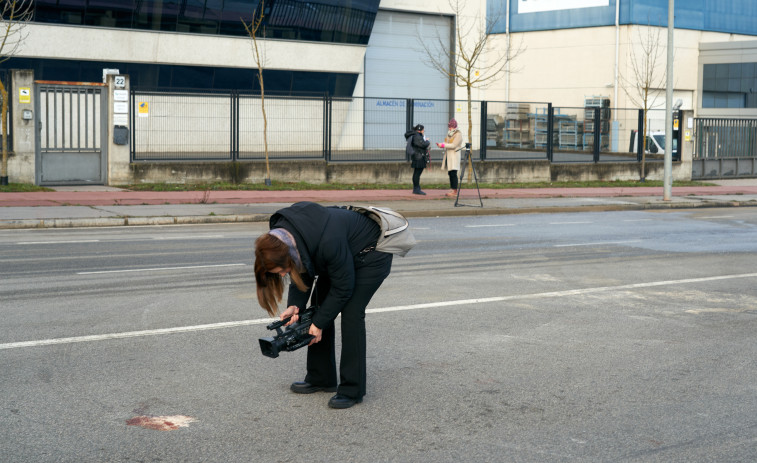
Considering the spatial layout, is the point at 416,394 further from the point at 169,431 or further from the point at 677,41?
the point at 677,41

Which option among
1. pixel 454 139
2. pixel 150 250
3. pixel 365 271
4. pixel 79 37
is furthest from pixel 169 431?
pixel 79 37

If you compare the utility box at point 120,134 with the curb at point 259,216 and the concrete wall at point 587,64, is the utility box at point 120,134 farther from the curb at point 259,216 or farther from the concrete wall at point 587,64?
the concrete wall at point 587,64

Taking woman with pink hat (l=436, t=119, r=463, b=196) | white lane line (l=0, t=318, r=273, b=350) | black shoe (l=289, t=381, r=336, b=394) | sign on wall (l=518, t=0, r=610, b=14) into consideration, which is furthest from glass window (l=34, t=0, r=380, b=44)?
black shoe (l=289, t=381, r=336, b=394)

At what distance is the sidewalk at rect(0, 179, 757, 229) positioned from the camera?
17250 millimetres

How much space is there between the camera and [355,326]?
573 centimetres

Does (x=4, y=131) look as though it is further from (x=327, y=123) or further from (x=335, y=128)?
(x=335, y=128)

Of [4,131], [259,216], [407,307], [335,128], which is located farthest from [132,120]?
[407,307]

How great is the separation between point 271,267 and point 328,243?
15.1 inches

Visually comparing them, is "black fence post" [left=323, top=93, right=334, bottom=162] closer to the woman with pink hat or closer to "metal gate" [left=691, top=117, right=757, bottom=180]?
the woman with pink hat

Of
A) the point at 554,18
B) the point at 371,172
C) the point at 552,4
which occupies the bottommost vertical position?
the point at 371,172

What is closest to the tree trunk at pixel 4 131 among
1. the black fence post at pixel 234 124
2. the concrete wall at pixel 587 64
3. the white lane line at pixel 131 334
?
the black fence post at pixel 234 124

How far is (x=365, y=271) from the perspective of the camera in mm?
5641

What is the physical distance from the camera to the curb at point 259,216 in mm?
16317

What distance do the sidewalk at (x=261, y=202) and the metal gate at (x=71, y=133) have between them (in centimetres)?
55
